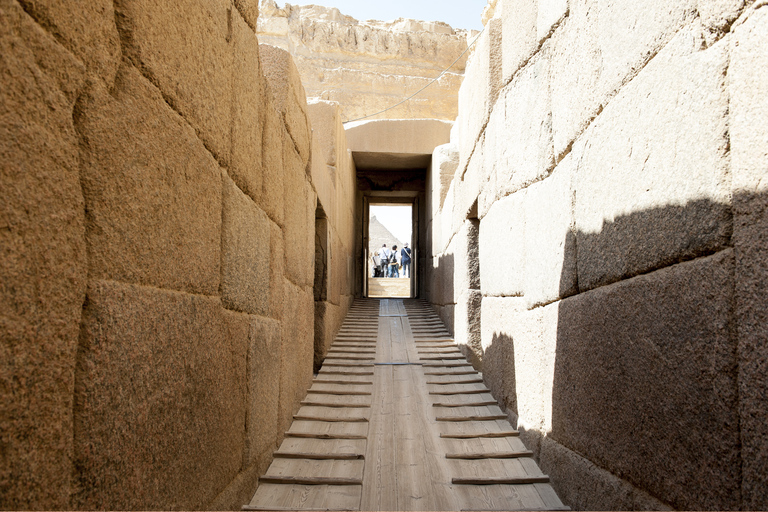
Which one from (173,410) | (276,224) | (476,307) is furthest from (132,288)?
(476,307)

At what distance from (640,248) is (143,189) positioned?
1.48 meters

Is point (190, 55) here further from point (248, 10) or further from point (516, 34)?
point (516, 34)

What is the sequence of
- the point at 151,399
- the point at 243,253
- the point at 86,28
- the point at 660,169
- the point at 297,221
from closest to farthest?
the point at 86,28
the point at 151,399
the point at 660,169
the point at 243,253
the point at 297,221

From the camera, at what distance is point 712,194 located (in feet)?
4.36

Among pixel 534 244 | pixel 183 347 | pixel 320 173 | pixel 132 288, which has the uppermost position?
pixel 320 173

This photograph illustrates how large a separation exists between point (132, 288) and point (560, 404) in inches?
80.2

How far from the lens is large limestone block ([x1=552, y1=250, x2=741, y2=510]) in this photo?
4.12ft

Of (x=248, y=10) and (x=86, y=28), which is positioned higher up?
(x=248, y=10)

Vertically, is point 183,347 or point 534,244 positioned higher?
point 534,244

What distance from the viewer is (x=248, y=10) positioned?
209cm

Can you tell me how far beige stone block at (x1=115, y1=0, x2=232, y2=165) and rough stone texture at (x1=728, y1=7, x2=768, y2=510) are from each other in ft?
4.44

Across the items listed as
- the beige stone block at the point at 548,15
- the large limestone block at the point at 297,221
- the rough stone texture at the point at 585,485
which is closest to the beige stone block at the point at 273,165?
the large limestone block at the point at 297,221

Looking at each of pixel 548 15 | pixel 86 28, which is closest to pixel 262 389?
pixel 86 28

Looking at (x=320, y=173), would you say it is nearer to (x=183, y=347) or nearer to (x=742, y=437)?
(x=183, y=347)
